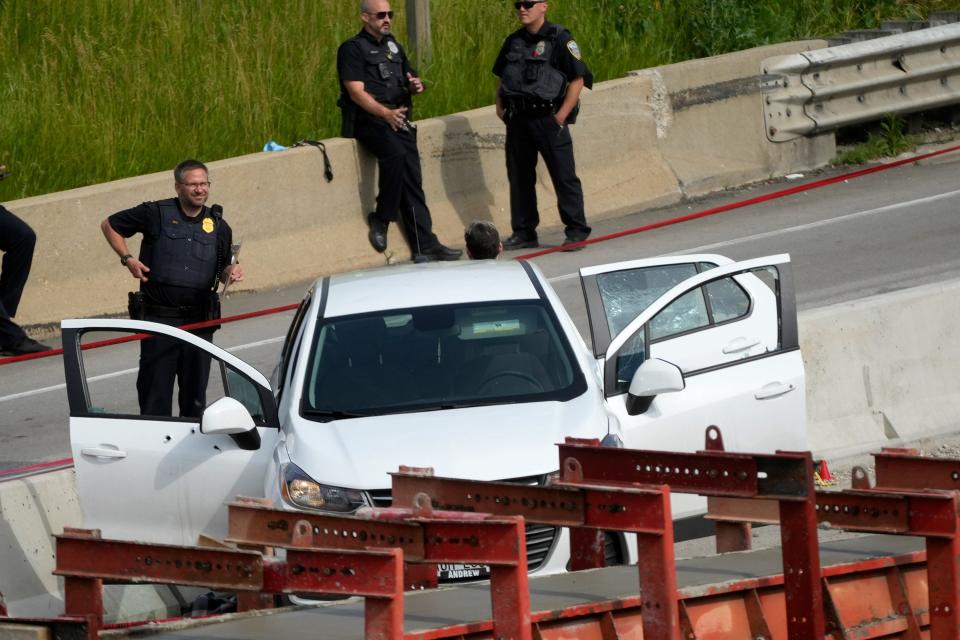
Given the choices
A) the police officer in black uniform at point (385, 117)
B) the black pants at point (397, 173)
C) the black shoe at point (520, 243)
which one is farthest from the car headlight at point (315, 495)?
the black shoe at point (520, 243)

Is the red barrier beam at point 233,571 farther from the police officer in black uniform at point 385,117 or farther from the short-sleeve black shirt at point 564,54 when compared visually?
the short-sleeve black shirt at point 564,54

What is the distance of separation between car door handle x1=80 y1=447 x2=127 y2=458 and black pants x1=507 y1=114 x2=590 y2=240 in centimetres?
790

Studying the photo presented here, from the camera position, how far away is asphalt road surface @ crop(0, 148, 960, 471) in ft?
38.4

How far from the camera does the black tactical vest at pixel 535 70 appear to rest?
48.6 ft

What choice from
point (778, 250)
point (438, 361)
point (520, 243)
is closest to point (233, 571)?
point (438, 361)

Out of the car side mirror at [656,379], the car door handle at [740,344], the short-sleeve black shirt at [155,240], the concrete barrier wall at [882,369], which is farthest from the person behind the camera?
the concrete barrier wall at [882,369]

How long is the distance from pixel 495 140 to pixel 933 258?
437cm

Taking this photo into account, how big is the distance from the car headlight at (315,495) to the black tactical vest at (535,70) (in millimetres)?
8206

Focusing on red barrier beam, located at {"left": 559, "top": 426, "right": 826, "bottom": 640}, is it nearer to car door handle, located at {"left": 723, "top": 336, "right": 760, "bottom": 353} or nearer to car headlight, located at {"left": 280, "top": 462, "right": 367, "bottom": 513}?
car headlight, located at {"left": 280, "top": 462, "right": 367, "bottom": 513}

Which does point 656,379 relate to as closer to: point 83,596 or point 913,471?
point 913,471

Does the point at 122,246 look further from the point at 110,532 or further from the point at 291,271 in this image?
the point at 291,271

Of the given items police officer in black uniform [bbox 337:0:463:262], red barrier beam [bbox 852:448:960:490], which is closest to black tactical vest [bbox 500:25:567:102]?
police officer in black uniform [bbox 337:0:463:262]

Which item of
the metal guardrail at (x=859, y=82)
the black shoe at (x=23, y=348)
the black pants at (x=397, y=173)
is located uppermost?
the metal guardrail at (x=859, y=82)

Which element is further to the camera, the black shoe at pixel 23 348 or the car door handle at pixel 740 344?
the black shoe at pixel 23 348
